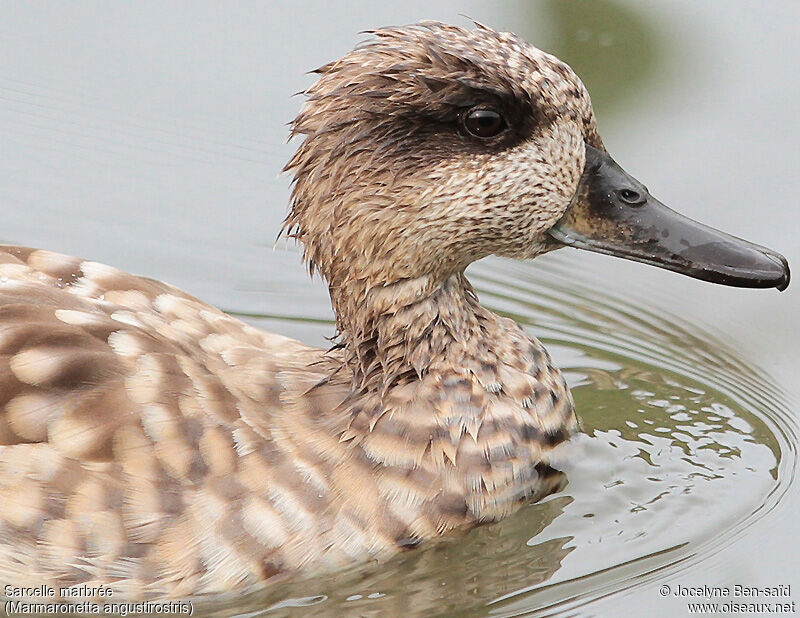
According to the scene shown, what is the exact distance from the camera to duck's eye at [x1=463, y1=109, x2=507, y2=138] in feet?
16.7

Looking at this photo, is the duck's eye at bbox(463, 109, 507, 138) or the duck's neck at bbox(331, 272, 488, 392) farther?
the duck's neck at bbox(331, 272, 488, 392)

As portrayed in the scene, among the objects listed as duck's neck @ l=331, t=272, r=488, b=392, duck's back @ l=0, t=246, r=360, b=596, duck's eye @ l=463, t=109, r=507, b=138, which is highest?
duck's eye @ l=463, t=109, r=507, b=138

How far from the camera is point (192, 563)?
4.98 m

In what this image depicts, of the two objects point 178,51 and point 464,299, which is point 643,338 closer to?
point 464,299

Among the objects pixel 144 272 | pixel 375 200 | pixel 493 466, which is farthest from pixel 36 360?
pixel 144 272

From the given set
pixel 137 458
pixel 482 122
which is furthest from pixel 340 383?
pixel 482 122

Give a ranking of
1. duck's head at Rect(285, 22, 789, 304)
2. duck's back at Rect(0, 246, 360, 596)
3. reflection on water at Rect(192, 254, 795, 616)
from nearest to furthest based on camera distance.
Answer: duck's back at Rect(0, 246, 360, 596) → duck's head at Rect(285, 22, 789, 304) → reflection on water at Rect(192, 254, 795, 616)

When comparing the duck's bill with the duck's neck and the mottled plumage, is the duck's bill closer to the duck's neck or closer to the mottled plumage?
the mottled plumage

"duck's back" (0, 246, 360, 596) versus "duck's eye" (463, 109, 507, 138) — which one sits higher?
"duck's eye" (463, 109, 507, 138)

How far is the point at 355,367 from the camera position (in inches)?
218

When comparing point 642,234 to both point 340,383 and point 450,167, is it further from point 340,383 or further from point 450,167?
point 340,383

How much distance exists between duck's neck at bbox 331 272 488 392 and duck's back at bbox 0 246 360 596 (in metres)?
0.25

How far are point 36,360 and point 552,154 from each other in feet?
5.75

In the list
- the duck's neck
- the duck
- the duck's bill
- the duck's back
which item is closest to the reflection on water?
the duck
